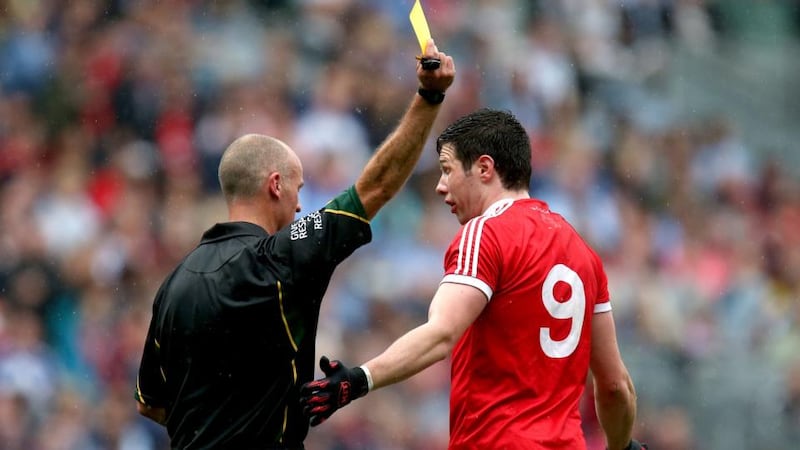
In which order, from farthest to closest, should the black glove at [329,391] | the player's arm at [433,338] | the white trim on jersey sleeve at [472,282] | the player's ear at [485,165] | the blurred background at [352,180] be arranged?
the blurred background at [352,180] < the player's ear at [485,165] < the white trim on jersey sleeve at [472,282] < the player's arm at [433,338] < the black glove at [329,391]

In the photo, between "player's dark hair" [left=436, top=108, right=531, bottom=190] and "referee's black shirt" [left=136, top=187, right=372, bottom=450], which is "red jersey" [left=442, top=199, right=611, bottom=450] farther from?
"referee's black shirt" [left=136, top=187, right=372, bottom=450]

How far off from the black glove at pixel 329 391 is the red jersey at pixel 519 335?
58 centimetres

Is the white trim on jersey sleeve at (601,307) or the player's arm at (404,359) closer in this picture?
the player's arm at (404,359)

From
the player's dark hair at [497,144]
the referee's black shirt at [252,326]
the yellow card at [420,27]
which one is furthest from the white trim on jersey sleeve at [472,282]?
the yellow card at [420,27]

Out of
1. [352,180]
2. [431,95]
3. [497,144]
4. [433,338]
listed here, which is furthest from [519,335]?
[352,180]

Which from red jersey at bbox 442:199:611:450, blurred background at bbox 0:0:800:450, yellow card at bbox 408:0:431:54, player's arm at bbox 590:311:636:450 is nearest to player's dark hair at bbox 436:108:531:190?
red jersey at bbox 442:199:611:450

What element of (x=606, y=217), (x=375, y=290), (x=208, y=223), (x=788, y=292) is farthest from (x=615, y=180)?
(x=208, y=223)

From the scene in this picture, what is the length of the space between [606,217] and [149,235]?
4.04 meters

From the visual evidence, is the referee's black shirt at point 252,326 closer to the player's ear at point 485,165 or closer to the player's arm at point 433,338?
the player's arm at point 433,338

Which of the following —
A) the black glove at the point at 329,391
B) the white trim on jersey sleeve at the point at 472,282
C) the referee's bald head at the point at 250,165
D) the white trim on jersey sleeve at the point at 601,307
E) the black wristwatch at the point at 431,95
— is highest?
the referee's bald head at the point at 250,165

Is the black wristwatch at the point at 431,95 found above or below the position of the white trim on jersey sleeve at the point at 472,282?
above

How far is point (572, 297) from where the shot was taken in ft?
15.6

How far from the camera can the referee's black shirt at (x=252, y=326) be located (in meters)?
4.62

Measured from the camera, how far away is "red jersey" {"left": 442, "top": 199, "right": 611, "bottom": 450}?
4.61m
